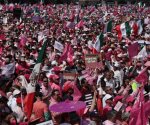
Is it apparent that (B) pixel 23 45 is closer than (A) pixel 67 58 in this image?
No

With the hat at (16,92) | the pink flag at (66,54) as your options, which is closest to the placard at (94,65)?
the pink flag at (66,54)

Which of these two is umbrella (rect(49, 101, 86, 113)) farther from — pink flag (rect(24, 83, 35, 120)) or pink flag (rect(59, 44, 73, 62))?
pink flag (rect(59, 44, 73, 62))

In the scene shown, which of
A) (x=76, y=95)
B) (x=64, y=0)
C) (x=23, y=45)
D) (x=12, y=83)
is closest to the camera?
(x=76, y=95)

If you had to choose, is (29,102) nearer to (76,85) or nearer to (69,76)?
(76,85)

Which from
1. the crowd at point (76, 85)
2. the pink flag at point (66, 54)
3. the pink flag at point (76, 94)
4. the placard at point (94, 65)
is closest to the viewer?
the crowd at point (76, 85)

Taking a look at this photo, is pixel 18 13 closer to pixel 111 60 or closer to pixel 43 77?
pixel 111 60

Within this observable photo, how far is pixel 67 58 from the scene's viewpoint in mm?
15430

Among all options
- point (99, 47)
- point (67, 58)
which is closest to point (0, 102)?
point (67, 58)

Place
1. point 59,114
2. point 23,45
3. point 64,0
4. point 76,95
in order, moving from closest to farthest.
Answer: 1. point 59,114
2. point 76,95
3. point 23,45
4. point 64,0

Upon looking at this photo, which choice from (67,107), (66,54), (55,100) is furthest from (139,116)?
(66,54)

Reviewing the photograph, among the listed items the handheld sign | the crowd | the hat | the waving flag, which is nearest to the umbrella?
the crowd

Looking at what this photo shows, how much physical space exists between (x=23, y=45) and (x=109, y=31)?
7.35 m

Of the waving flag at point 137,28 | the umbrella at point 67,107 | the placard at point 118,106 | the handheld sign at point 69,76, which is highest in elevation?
the umbrella at point 67,107

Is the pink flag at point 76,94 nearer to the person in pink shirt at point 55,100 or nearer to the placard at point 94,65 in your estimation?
the person in pink shirt at point 55,100
